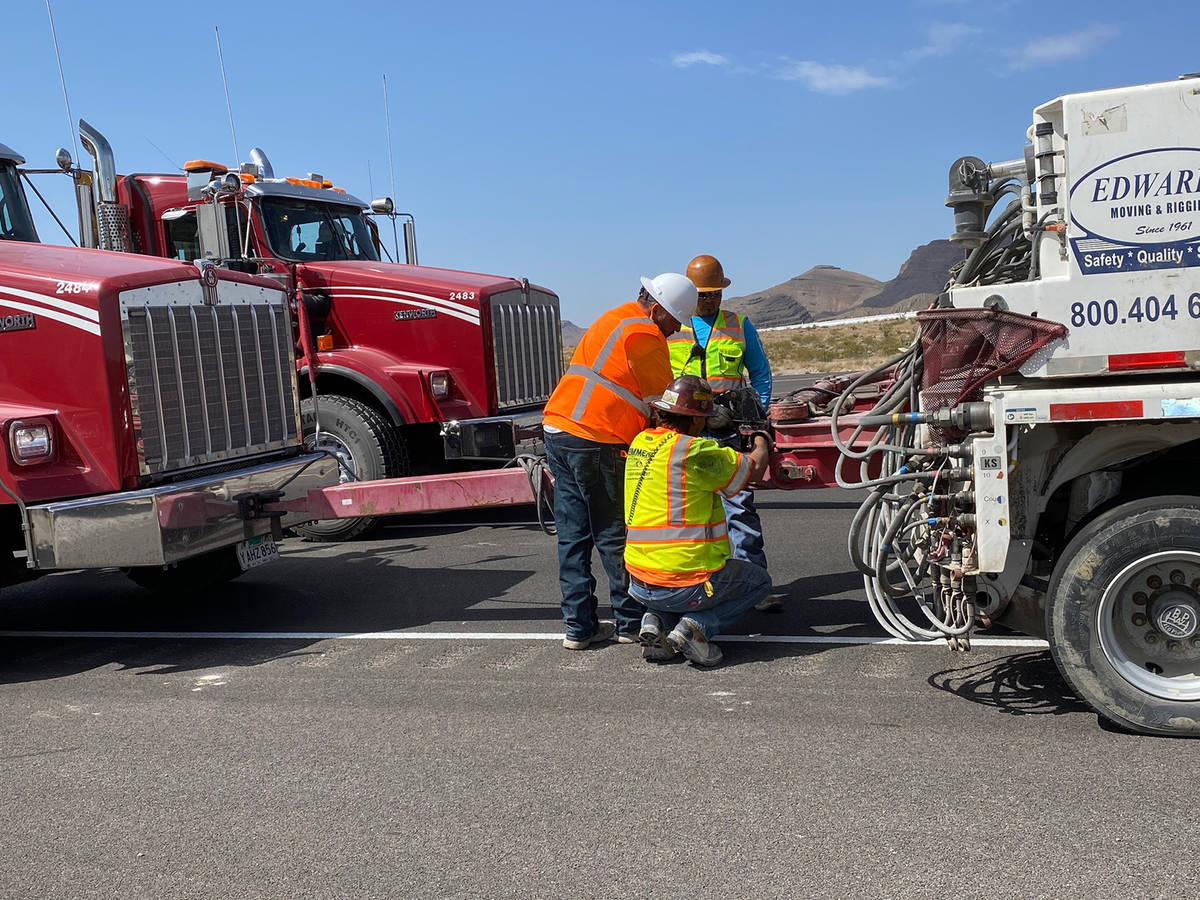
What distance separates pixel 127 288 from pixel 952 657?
446 cm

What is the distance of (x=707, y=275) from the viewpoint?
21.5 ft

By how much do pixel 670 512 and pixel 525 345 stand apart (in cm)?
518

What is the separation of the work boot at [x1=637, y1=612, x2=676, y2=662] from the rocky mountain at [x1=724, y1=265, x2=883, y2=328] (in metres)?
144

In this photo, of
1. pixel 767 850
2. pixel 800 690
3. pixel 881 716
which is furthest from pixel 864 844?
pixel 800 690

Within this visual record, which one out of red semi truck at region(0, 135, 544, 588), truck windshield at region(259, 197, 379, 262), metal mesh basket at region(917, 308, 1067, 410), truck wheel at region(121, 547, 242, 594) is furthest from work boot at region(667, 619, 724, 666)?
truck windshield at region(259, 197, 379, 262)

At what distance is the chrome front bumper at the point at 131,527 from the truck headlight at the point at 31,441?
0.25 m

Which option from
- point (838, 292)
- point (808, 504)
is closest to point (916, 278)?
point (838, 292)

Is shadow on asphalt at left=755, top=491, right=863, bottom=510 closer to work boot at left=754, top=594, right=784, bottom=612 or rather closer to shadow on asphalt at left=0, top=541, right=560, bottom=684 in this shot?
shadow on asphalt at left=0, top=541, right=560, bottom=684

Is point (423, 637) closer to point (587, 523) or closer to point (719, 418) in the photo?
point (587, 523)

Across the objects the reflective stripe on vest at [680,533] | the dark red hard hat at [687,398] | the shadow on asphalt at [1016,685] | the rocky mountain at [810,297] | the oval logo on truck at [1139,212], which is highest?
the rocky mountain at [810,297]

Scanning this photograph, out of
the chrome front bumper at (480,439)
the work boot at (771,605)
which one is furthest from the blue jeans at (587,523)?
the chrome front bumper at (480,439)

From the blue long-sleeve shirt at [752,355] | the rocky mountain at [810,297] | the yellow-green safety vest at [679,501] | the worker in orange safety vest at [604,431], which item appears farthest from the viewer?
the rocky mountain at [810,297]

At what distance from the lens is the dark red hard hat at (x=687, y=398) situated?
545 centimetres

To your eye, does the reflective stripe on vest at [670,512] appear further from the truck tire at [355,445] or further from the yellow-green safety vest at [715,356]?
the truck tire at [355,445]
